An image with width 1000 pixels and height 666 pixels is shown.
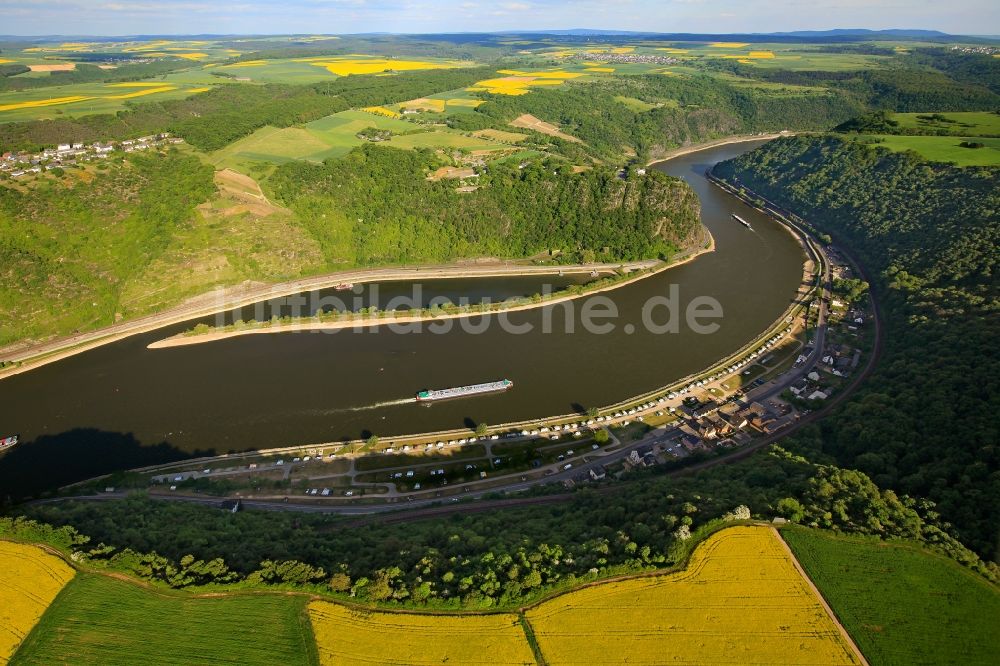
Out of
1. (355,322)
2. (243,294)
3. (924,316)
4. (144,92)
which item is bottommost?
(355,322)

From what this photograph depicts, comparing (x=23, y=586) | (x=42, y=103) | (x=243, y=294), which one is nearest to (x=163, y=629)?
(x=23, y=586)

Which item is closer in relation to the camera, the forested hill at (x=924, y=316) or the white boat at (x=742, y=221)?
the forested hill at (x=924, y=316)

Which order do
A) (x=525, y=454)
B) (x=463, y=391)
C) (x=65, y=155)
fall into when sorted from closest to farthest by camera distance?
(x=525, y=454) < (x=463, y=391) < (x=65, y=155)

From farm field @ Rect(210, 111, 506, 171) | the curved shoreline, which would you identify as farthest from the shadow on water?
farm field @ Rect(210, 111, 506, 171)

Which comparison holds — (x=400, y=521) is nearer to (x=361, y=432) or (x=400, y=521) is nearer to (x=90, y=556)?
(x=361, y=432)

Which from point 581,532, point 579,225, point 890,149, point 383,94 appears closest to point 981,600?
point 581,532

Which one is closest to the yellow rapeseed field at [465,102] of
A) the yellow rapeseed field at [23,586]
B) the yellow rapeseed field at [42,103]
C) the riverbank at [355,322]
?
the yellow rapeseed field at [42,103]

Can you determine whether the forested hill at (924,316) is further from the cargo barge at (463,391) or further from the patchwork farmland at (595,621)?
the cargo barge at (463,391)

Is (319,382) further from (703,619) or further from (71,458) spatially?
(703,619)
